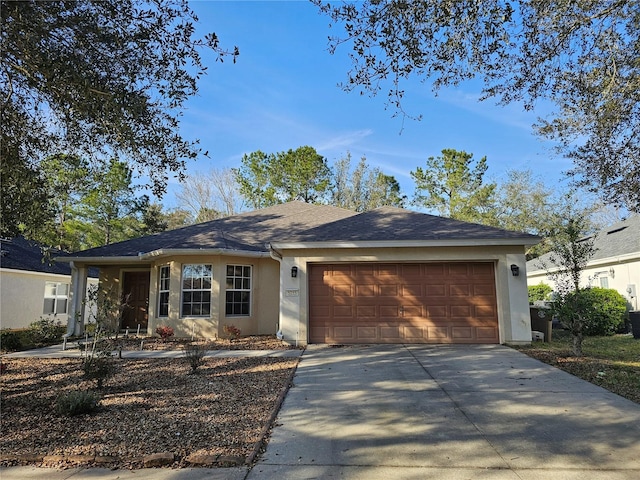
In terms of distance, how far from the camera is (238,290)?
11906mm

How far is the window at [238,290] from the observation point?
11742mm

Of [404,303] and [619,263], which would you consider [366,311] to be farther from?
[619,263]

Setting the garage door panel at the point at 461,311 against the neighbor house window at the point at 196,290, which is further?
the neighbor house window at the point at 196,290

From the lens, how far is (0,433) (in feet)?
14.0

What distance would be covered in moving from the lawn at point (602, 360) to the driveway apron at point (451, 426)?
0.34 m

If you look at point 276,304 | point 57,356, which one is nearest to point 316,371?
point 276,304

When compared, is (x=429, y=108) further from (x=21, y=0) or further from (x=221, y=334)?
(x=221, y=334)

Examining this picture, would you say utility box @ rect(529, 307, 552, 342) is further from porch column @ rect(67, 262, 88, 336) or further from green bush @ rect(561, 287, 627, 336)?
porch column @ rect(67, 262, 88, 336)

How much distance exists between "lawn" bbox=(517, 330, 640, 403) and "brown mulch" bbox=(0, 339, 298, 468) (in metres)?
5.02

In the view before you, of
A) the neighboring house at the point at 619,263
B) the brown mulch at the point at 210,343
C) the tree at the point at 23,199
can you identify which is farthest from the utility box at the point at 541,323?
the tree at the point at 23,199

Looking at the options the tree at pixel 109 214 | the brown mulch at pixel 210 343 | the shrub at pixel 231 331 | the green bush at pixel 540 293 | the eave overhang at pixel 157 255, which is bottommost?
the brown mulch at pixel 210 343

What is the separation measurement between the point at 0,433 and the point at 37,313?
13829 millimetres

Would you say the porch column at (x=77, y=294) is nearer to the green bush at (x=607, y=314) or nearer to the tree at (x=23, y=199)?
the tree at (x=23, y=199)

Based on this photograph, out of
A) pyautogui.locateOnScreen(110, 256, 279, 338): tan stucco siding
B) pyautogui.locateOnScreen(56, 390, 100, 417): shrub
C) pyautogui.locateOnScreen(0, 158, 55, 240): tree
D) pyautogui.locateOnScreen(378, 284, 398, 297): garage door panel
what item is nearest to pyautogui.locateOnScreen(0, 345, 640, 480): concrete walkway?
pyautogui.locateOnScreen(56, 390, 100, 417): shrub
